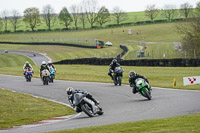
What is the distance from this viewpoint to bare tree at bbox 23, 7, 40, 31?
158 meters

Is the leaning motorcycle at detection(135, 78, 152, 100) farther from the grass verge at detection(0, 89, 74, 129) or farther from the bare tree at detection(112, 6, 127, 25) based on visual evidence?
the bare tree at detection(112, 6, 127, 25)

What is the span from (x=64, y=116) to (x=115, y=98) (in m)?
4.72

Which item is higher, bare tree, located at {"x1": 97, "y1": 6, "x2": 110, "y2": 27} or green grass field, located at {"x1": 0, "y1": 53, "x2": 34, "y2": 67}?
bare tree, located at {"x1": 97, "y1": 6, "x2": 110, "y2": 27}

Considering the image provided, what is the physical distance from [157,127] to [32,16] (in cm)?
15332

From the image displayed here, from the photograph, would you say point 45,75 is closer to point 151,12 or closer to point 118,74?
point 118,74

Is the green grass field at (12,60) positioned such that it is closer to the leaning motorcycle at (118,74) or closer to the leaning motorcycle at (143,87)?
the leaning motorcycle at (118,74)

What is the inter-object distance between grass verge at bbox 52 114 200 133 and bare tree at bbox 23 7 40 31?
487ft

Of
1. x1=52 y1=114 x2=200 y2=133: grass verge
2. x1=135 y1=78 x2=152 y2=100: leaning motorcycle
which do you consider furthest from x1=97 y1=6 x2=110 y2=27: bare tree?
x1=52 y1=114 x2=200 y2=133: grass verge

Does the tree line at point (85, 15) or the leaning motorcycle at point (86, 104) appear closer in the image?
the leaning motorcycle at point (86, 104)

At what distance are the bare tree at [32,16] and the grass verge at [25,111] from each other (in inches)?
5530

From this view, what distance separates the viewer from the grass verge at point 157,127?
33.0ft

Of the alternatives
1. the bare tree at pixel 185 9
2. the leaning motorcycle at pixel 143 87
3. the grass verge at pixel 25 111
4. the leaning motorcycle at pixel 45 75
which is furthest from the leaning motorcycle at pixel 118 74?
the bare tree at pixel 185 9

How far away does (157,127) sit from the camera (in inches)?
416

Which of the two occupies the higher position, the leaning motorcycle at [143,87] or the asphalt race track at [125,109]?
the leaning motorcycle at [143,87]
